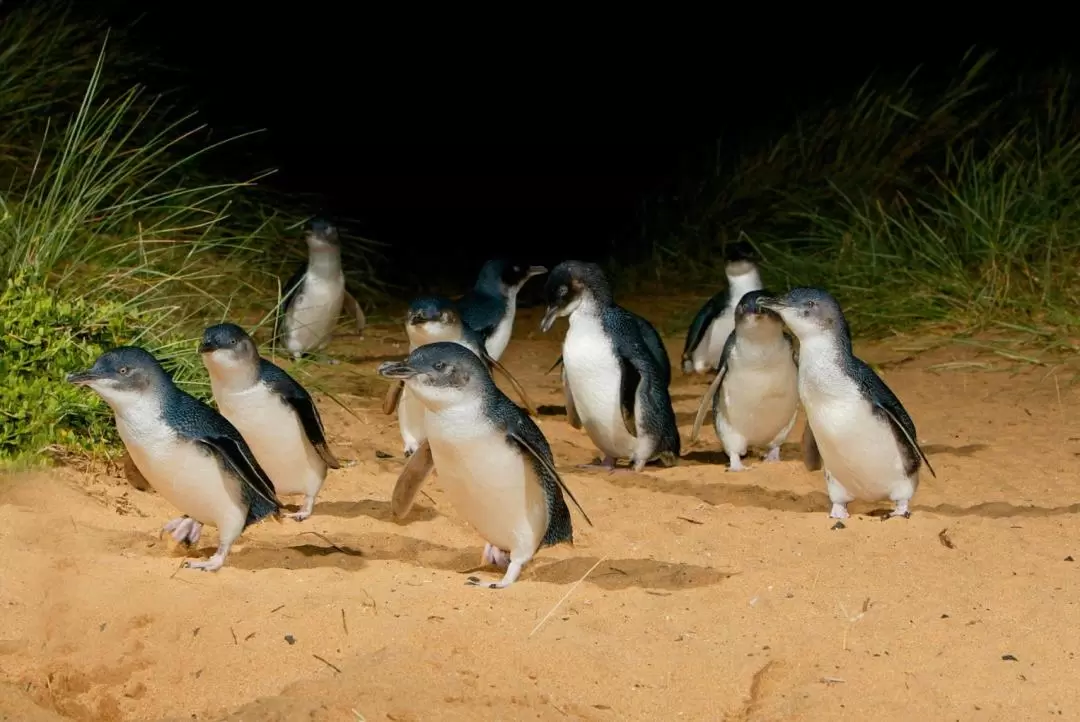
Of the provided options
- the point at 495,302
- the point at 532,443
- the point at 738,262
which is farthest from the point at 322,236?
the point at 532,443

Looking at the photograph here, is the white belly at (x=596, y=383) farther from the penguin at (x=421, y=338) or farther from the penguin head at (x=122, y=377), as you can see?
the penguin head at (x=122, y=377)

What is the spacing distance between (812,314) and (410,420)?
1.68m

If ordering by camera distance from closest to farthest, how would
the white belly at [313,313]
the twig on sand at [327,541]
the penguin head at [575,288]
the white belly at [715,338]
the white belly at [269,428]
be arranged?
the twig on sand at [327,541] < the white belly at [269,428] < the penguin head at [575,288] < the white belly at [715,338] < the white belly at [313,313]

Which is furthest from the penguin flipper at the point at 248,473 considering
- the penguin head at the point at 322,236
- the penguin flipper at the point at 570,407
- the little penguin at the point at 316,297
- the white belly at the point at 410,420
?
the penguin head at the point at 322,236

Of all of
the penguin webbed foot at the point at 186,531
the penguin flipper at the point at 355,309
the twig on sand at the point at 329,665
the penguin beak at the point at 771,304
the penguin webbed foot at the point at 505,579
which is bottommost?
the penguin flipper at the point at 355,309

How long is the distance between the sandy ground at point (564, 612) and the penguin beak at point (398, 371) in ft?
1.97

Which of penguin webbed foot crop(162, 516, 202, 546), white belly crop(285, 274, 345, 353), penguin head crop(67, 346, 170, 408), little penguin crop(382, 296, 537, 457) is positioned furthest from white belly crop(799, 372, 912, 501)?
white belly crop(285, 274, 345, 353)

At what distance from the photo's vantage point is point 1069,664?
3.78 metres

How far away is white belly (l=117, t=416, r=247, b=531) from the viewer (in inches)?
171

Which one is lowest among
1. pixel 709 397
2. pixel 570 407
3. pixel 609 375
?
pixel 570 407

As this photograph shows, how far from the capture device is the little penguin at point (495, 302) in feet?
24.1

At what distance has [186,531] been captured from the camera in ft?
15.2

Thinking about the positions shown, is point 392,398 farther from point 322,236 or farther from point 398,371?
point 322,236

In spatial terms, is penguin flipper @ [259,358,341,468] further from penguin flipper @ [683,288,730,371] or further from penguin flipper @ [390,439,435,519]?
penguin flipper @ [683,288,730,371]
